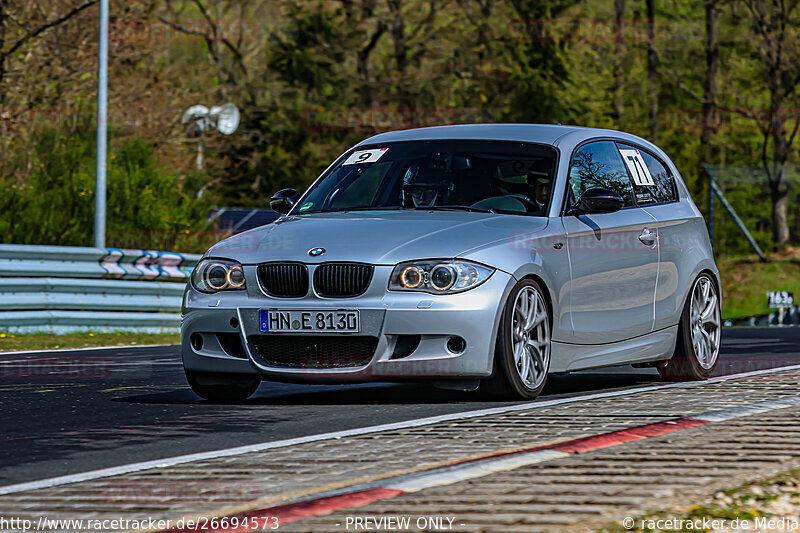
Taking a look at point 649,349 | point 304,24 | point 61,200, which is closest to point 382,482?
point 649,349

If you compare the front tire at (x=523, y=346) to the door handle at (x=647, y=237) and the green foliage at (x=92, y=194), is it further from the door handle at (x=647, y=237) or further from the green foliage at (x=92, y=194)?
the green foliage at (x=92, y=194)

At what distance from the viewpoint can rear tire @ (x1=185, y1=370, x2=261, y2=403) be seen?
26.8ft

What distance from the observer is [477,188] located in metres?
8.74

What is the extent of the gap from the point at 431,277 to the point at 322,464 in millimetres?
2407

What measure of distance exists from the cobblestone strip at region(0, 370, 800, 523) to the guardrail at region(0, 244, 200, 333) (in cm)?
919

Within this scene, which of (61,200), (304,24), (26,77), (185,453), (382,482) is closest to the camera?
(382,482)

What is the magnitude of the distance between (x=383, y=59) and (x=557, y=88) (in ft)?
22.9

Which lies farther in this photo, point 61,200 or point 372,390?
Answer: point 61,200

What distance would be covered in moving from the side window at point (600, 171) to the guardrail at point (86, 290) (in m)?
7.72

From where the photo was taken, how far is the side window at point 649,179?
9.79 m

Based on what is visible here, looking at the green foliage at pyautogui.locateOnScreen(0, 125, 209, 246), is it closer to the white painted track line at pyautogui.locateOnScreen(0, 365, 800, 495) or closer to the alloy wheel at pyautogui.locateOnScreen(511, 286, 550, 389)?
the alloy wheel at pyautogui.locateOnScreen(511, 286, 550, 389)

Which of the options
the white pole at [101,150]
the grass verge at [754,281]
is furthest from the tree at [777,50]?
the white pole at [101,150]

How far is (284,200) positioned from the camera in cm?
961

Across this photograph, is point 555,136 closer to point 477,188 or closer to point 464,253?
point 477,188
